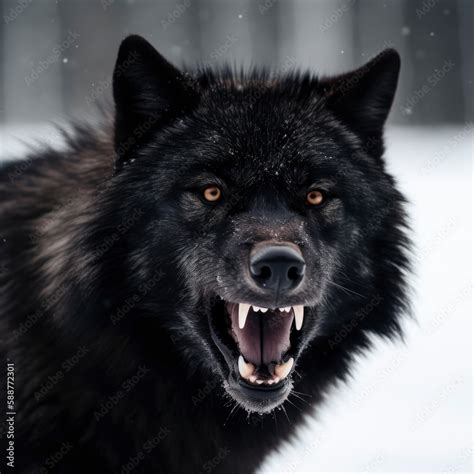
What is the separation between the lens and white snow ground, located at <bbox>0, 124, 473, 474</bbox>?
3852 millimetres

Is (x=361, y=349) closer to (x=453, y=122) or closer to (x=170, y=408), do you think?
(x=170, y=408)

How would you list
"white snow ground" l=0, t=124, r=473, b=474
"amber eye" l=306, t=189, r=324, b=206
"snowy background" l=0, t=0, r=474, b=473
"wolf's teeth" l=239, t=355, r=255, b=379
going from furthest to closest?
"snowy background" l=0, t=0, r=474, b=473 < "white snow ground" l=0, t=124, r=473, b=474 < "amber eye" l=306, t=189, r=324, b=206 < "wolf's teeth" l=239, t=355, r=255, b=379

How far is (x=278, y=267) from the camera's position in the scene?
2543 mm

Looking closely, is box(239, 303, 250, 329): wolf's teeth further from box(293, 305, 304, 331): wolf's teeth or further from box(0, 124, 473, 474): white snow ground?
box(0, 124, 473, 474): white snow ground

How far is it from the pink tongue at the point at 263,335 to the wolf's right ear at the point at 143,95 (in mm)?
824

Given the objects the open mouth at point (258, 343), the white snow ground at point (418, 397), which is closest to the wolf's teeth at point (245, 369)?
the open mouth at point (258, 343)

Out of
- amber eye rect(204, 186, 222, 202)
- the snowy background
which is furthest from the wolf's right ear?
the snowy background

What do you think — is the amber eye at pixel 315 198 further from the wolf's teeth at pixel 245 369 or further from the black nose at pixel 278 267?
the wolf's teeth at pixel 245 369

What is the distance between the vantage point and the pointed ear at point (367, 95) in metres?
3.28

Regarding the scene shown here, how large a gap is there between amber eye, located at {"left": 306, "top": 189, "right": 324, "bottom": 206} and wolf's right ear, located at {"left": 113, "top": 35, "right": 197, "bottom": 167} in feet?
2.12

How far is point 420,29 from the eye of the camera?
19984 mm

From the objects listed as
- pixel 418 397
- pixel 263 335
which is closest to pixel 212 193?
pixel 263 335

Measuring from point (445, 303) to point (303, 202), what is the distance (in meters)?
3.63

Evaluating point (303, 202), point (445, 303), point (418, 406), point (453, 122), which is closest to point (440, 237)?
point (445, 303)
